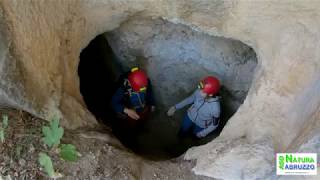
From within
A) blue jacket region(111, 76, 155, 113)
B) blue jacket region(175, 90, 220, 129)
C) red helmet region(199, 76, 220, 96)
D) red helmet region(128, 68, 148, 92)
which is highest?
red helmet region(128, 68, 148, 92)

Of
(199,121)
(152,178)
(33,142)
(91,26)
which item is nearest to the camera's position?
(33,142)

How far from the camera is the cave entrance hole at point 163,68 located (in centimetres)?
379

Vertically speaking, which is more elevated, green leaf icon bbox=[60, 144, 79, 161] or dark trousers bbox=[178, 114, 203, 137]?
green leaf icon bbox=[60, 144, 79, 161]

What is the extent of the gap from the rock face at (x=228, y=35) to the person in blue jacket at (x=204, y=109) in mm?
567

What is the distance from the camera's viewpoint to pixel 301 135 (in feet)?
7.87

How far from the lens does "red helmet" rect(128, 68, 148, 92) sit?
3656 millimetres

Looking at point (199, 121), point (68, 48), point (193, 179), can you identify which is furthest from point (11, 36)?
point (199, 121)

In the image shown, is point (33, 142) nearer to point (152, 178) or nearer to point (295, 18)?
point (152, 178)

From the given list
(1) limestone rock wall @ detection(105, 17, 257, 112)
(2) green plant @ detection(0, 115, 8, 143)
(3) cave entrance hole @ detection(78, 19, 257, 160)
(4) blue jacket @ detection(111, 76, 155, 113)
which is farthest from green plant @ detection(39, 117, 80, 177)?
(1) limestone rock wall @ detection(105, 17, 257, 112)

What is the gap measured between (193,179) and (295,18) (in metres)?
1.28

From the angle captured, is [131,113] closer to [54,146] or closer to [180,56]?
[180,56]

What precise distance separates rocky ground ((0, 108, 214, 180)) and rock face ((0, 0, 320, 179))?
0.12m

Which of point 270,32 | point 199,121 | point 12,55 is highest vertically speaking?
point 12,55

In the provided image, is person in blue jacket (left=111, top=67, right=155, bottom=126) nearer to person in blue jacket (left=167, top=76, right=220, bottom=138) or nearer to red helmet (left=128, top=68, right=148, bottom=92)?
red helmet (left=128, top=68, right=148, bottom=92)
